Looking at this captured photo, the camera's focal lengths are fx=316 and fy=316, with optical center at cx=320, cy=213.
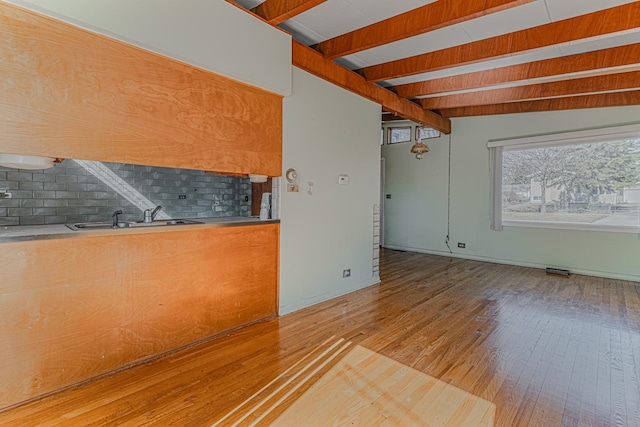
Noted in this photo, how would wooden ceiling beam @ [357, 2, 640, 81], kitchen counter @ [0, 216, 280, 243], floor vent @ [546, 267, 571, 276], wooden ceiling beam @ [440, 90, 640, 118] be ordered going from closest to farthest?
kitchen counter @ [0, 216, 280, 243]
wooden ceiling beam @ [357, 2, 640, 81]
wooden ceiling beam @ [440, 90, 640, 118]
floor vent @ [546, 267, 571, 276]

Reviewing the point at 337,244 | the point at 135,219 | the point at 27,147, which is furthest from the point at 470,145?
the point at 27,147

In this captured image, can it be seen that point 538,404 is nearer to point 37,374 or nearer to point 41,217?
point 37,374

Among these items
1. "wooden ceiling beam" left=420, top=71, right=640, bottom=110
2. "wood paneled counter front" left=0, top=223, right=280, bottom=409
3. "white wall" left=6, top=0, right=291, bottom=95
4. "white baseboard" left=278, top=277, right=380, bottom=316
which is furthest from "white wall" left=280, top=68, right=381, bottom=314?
"wooden ceiling beam" left=420, top=71, right=640, bottom=110

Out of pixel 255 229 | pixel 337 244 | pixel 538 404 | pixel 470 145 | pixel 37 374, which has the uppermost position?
pixel 470 145

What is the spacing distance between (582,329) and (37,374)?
4.35 m

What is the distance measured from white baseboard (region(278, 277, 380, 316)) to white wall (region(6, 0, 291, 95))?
2.17 meters

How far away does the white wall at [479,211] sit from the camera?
16.2ft

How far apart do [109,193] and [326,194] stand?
Result: 2.16 metres

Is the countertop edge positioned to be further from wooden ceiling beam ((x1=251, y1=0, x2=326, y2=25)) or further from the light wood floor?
wooden ceiling beam ((x1=251, y1=0, x2=326, y2=25))

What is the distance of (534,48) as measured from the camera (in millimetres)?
2965

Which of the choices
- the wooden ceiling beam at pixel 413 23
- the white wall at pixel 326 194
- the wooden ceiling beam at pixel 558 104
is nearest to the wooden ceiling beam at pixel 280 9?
the white wall at pixel 326 194

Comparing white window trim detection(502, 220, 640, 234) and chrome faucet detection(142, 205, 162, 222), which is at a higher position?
chrome faucet detection(142, 205, 162, 222)

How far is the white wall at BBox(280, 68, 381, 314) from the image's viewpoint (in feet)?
10.9

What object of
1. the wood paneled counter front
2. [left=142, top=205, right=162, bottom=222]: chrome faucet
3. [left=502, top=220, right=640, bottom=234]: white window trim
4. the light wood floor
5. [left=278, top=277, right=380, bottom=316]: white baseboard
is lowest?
the light wood floor
